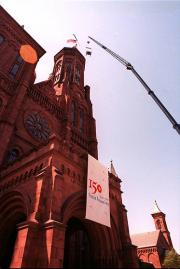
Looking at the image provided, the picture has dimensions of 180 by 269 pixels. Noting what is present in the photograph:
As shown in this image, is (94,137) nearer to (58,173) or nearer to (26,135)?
(26,135)

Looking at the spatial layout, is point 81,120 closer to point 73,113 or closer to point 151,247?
point 73,113

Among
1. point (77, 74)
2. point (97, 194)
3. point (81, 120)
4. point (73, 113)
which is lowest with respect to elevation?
point (97, 194)

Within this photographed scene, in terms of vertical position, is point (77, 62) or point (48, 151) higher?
point (77, 62)

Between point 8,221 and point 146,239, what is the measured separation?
42294 millimetres

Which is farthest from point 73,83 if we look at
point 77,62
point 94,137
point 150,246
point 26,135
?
point 150,246

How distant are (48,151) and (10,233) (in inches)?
219

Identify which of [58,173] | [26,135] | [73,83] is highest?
[73,83]

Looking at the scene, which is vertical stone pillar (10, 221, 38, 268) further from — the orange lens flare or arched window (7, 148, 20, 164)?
the orange lens flare

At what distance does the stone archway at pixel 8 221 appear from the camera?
12.3 meters

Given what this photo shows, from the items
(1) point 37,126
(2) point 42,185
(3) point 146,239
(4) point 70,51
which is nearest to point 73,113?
(1) point 37,126

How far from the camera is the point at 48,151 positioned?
471 inches

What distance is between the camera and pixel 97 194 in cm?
1311

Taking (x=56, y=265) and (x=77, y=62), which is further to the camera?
(x=77, y=62)

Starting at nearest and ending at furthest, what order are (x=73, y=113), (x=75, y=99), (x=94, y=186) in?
(x=94, y=186) < (x=73, y=113) < (x=75, y=99)
